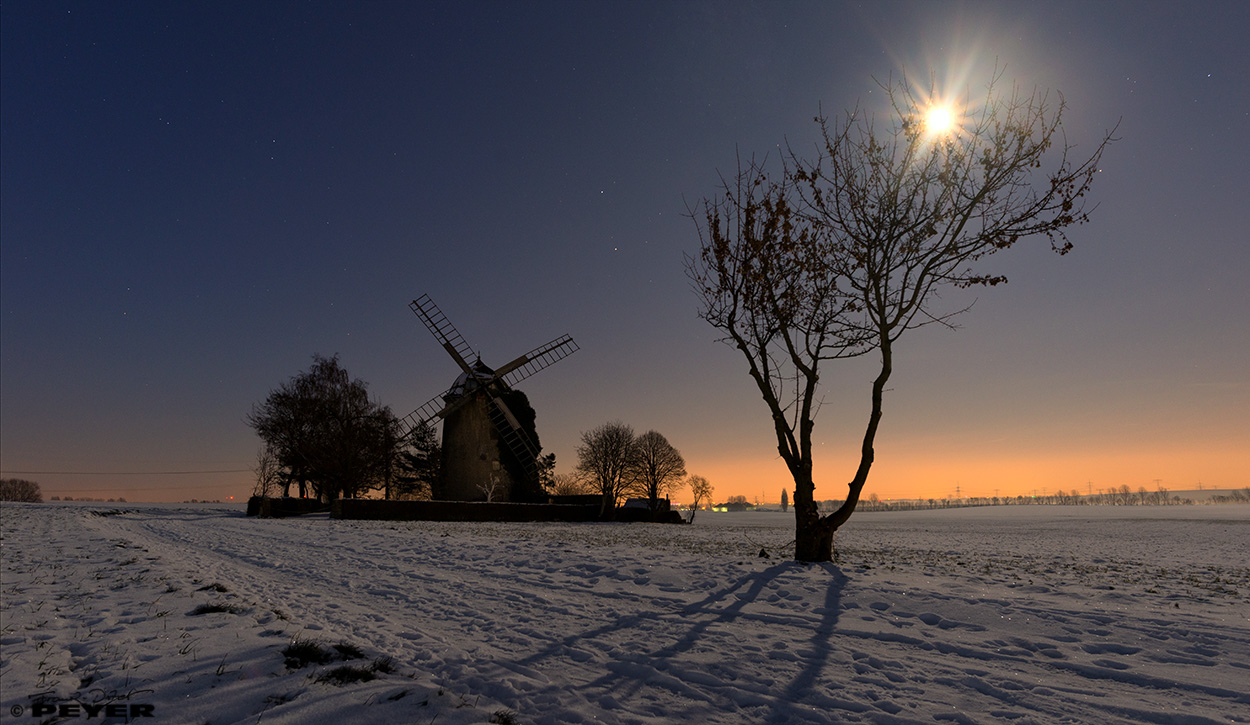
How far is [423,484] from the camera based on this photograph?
206 feet

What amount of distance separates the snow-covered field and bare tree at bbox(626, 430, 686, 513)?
58.9 metres

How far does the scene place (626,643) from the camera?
20.6ft

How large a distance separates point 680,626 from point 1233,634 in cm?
581

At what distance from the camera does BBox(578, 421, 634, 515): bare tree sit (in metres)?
68.1

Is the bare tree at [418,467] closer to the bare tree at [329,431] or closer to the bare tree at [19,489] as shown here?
the bare tree at [329,431]

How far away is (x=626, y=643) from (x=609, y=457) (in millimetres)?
62409

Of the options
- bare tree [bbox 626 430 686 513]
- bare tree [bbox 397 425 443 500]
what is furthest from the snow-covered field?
bare tree [bbox 626 430 686 513]

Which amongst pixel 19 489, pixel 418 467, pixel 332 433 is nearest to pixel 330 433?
pixel 332 433

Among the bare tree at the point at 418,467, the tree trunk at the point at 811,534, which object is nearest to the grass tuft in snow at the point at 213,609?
the tree trunk at the point at 811,534

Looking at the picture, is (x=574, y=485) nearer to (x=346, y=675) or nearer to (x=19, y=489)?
(x=346, y=675)

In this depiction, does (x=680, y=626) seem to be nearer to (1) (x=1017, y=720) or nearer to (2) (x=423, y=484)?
(1) (x=1017, y=720)

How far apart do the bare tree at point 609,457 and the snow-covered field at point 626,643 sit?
57236 millimetres

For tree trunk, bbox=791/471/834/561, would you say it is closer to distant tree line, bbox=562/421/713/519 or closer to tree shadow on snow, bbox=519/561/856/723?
tree shadow on snow, bbox=519/561/856/723

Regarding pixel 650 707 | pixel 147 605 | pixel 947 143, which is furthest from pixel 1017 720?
pixel 947 143
